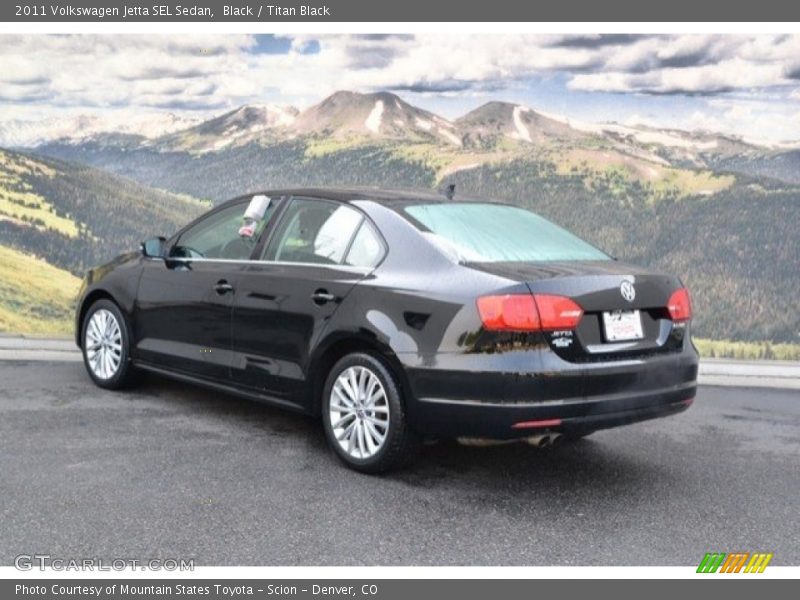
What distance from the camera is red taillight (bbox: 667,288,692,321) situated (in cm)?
532

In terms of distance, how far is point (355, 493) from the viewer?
5059 millimetres

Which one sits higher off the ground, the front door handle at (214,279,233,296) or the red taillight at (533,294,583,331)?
the front door handle at (214,279,233,296)

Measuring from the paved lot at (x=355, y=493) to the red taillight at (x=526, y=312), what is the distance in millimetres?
904

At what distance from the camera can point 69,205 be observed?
34.7 ft

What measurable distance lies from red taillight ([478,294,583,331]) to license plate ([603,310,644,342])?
0.84ft

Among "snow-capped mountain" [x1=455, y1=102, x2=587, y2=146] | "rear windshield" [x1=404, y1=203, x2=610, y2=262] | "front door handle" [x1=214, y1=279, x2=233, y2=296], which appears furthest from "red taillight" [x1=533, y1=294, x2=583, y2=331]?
"snow-capped mountain" [x1=455, y1=102, x2=587, y2=146]

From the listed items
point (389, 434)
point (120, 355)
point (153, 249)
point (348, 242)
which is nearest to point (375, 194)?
point (348, 242)

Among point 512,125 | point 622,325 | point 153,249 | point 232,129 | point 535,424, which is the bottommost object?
point 535,424

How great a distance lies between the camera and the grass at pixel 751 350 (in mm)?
9617

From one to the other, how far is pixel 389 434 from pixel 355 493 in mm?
347

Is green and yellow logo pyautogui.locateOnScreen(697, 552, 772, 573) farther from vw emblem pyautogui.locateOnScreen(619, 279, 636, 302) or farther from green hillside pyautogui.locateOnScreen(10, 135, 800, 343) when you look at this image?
green hillside pyautogui.locateOnScreen(10, 135, 800, 343)

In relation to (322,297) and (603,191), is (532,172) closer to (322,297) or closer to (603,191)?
(603,191)

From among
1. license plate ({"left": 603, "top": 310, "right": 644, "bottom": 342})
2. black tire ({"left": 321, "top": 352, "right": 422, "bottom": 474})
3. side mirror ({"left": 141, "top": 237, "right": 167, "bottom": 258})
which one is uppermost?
side mirror ({"left": 141, "top": 237, "right": 167, "bottom": 258})

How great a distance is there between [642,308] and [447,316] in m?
1.03
